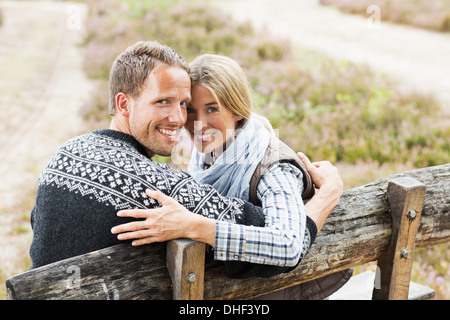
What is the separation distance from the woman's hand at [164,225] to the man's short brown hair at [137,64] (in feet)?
2.73

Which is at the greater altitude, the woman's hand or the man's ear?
the man's ear

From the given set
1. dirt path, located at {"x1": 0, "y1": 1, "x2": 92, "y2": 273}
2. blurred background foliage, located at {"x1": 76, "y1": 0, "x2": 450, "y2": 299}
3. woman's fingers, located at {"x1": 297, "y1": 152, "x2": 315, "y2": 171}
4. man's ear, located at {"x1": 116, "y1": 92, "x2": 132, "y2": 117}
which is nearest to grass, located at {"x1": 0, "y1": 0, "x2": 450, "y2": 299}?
blurred background foliage, located at {"x1": 76, "y1": 0, "x2": 450, "y2": 299}

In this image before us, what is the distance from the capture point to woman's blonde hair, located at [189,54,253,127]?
9.26 ft

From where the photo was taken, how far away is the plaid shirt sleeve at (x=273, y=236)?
2.12 metres

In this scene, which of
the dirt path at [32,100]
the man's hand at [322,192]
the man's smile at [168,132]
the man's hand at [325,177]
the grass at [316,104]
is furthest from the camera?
the dirt path at [32,100]

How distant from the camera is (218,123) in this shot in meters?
2.87

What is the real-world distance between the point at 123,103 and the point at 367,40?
13.9 meters

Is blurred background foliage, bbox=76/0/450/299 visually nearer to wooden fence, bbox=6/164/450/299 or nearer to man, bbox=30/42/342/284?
wooden fence, bbox=6/164/450/299

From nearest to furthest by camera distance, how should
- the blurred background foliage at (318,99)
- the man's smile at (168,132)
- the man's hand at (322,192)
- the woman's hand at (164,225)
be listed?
the woman's hand at (164,225), the man's hand at (322,192), the man's smile at (168,132), the blurred background foliage at (318,99)

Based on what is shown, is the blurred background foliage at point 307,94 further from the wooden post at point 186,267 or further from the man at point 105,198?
the wooden post at point 186,267

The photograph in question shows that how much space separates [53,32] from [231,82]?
1863 centimetres

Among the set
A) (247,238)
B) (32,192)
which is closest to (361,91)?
(32,192)

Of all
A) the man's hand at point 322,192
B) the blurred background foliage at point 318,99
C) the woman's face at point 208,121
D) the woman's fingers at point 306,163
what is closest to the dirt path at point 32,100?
the blurred background foliage at point 318,99

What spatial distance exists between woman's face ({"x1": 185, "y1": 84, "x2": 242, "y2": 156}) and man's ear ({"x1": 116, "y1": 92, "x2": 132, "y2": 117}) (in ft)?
1.28
